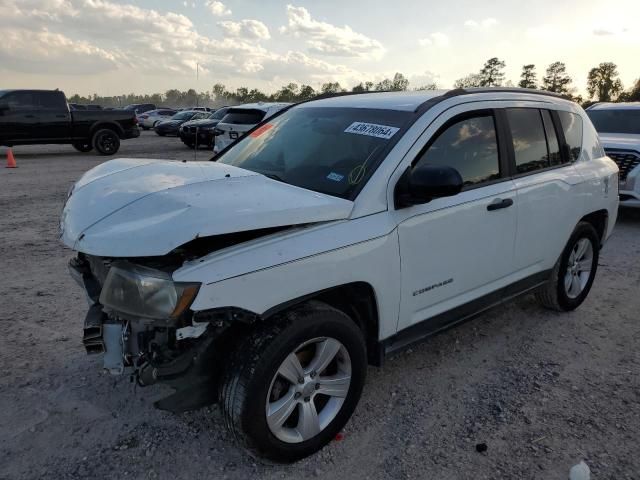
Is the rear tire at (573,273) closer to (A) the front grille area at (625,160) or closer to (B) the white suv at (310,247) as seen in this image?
(B) the white suv at (310,247)

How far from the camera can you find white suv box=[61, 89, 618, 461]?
7.59ft

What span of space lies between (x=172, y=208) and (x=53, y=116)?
16002 mm

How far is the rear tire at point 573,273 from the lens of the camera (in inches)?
172

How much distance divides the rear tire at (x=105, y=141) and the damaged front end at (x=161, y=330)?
53.7 ft

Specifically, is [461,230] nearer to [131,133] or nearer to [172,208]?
[172,208]

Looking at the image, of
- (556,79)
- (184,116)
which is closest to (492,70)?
(556,79)

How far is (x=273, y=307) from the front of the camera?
2.38 meters

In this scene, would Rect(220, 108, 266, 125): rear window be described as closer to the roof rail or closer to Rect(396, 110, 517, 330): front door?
the roof rail

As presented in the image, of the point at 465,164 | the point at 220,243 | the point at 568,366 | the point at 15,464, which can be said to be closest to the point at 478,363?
the point at 568,366

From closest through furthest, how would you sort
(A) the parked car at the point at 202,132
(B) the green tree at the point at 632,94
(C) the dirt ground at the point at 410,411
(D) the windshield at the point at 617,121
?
(C) the dirt ground at the point at 410,411, (D) the windshield at the point at 617,121, (A) the parked car at the point at 202,132, (B) the green tree at the point at 632,94

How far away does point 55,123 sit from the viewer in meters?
16.1

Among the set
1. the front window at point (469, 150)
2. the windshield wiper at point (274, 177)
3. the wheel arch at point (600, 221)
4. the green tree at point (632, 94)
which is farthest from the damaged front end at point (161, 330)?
the green tree at point (632, 94)

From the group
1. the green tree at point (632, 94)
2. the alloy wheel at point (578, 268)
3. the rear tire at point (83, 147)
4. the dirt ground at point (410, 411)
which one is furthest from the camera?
the green tree at point (632, 94)

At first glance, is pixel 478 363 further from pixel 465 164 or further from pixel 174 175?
pixel 174 175
